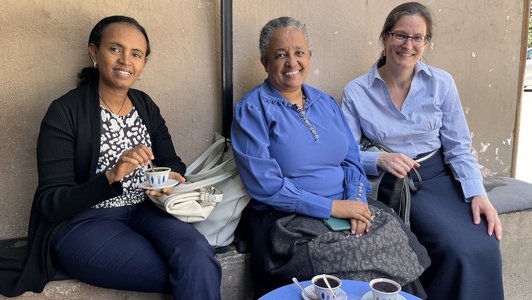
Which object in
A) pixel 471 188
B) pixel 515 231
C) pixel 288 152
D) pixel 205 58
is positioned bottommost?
pixel 515 231

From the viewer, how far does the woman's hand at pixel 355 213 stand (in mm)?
2092

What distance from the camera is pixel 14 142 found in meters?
2.47

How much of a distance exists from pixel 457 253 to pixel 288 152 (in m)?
1.04

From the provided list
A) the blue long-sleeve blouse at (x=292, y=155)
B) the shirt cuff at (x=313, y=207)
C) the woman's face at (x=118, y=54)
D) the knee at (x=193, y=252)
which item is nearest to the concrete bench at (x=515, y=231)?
the blue long-sleeve blouse at (x=292, y=155)

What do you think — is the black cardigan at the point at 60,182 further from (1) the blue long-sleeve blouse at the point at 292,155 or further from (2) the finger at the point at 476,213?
(2) the finger at the point at 476,213

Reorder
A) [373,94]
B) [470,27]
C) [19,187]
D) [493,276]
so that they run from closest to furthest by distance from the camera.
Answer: [493,276]
[19,187]
[373,94]
[470,27]

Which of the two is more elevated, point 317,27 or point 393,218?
point 317,27

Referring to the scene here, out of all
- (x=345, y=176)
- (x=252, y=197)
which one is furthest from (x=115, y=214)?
(x=345, y=176)

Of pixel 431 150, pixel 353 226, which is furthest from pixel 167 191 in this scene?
pixel 431 150

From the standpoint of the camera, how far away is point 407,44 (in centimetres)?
252

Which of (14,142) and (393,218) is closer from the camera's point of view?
(393,218)

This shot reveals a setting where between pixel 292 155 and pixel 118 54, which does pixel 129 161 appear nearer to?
pixel 118 54

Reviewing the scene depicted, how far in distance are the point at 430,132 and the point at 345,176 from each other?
70cm

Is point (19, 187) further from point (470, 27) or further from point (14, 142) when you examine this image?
point (470, 27)
